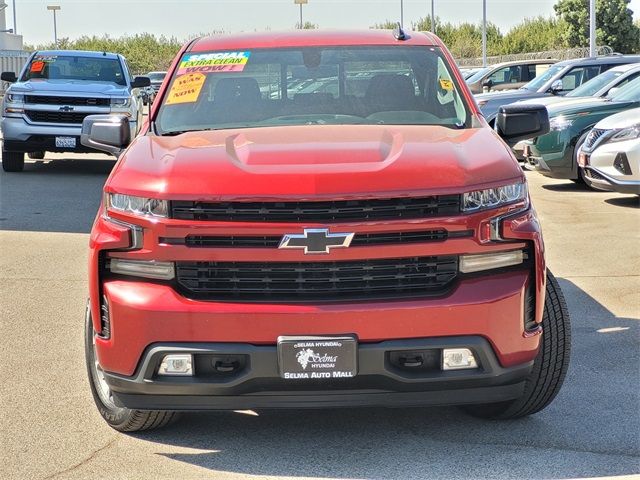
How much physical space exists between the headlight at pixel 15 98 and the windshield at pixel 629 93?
28.1ft

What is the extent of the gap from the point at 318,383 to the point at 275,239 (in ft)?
1.89

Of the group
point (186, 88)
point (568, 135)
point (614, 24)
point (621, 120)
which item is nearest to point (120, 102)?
point (568, 135)

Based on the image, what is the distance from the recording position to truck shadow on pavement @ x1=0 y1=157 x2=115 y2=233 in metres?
11.3

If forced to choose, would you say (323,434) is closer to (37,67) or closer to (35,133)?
(35,133)

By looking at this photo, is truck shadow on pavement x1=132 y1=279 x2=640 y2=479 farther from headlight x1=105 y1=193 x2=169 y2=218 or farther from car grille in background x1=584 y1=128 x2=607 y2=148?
car grille in background x1=584 y1=128 x2=607 y2=148

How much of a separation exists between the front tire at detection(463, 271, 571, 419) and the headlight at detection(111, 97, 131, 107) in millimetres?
12206

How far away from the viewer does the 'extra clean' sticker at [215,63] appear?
18.5 feet

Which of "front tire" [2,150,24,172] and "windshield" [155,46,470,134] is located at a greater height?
"windshield" [155,46,470,134]

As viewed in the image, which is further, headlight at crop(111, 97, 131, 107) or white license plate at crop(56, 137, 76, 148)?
headlight at crop(111, 97, 131, 107)

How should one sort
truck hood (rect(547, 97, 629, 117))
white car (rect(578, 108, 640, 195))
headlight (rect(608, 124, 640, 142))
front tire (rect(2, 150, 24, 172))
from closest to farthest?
Answer: white car (rect(578, 108, 640, 195)), headlight (rect(608, 124, 640, 142)), truck hood (rect(547, 97, 629, 117)), front tire (rect(2, 150, 24, 172))

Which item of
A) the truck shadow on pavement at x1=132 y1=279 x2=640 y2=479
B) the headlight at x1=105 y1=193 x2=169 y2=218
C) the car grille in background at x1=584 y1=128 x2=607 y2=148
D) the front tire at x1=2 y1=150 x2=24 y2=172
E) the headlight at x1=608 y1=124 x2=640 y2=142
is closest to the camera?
the headlight at x1=105 y1=193 x2=169 y2=218

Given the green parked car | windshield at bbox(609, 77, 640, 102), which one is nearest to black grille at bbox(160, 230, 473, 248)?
the green parked car

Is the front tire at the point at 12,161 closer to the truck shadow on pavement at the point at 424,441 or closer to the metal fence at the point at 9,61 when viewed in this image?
the truck shadow on pavement at the point at 424,441

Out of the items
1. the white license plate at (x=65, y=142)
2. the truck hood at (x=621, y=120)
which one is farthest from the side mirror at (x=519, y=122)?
the white license plate at (x=65, y=142)
